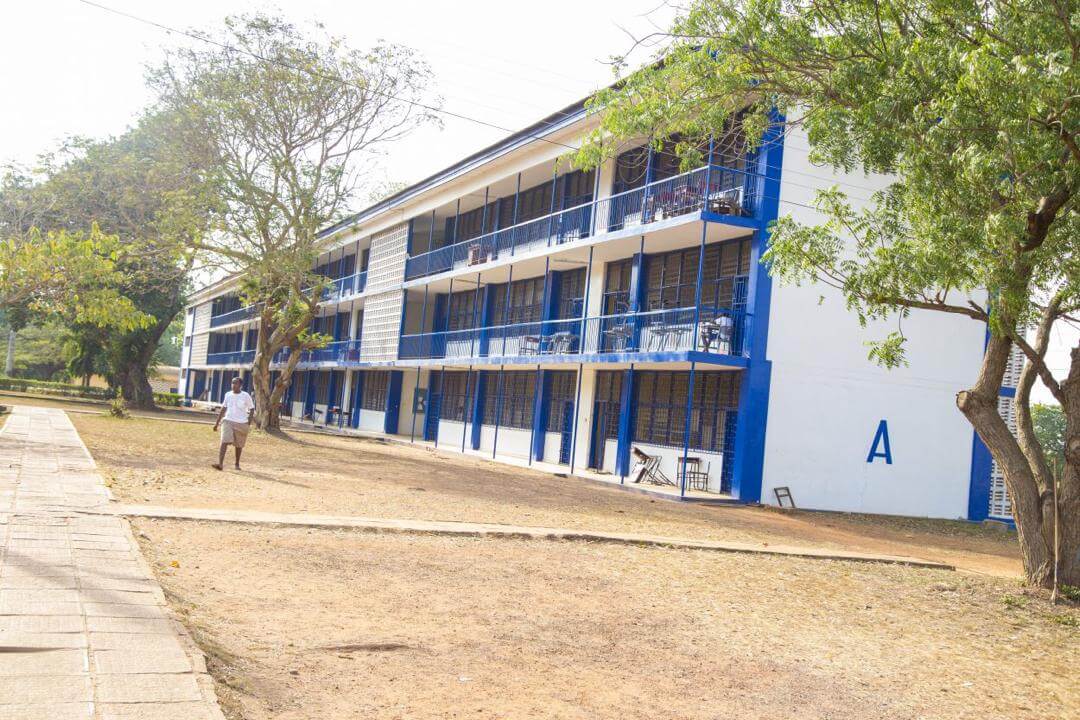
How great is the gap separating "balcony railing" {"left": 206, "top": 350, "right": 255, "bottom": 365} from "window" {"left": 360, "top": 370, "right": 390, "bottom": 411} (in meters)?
13.9

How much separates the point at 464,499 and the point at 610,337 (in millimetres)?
8534

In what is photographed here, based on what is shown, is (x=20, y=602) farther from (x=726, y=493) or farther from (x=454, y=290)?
(x=454, y=290)

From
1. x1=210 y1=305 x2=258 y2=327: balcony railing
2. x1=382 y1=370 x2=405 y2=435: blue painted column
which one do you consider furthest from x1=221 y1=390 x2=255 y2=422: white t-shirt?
x1=210 y1=305 x2=258 y2=327: balcony railing

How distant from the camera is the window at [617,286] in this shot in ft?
78.2

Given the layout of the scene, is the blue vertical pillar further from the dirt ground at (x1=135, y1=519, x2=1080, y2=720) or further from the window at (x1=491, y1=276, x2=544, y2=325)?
the dirt ground at (x1=135, y1=519, x2=1080, y2=720)

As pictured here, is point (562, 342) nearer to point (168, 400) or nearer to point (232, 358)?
point (168, 400)

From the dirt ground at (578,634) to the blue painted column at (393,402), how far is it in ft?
91.1

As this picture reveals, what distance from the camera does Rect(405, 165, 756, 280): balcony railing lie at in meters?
20.0

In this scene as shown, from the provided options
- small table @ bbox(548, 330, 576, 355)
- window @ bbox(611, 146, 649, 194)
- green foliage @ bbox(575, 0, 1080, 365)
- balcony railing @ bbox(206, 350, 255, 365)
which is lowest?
balcony railing @ bbox(206, 350, 255, 365)

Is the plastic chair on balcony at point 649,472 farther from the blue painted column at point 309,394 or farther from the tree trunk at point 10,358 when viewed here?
the tree trunk at point 10,358

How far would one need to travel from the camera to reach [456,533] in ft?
36.6

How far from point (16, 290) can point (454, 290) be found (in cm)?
1599

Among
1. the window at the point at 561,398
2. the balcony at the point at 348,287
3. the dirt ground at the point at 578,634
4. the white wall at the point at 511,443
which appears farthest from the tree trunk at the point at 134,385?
the dirt ground at the point at 578,634

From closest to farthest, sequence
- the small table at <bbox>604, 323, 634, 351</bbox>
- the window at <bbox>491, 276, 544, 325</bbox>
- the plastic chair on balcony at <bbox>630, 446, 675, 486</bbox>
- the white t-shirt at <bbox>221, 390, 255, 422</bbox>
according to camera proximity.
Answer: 1. the white t-shirt at <bbox>221, 390, 255, 422</bbox>
2. the plastic chair on balcony at <bbox>630, 446, 675, 486</bbox>
3. the small table at <bbox>604, 323, 634, 351</bbox>
4. the window at <bbox>491, 276, 544, 325</bbox>
